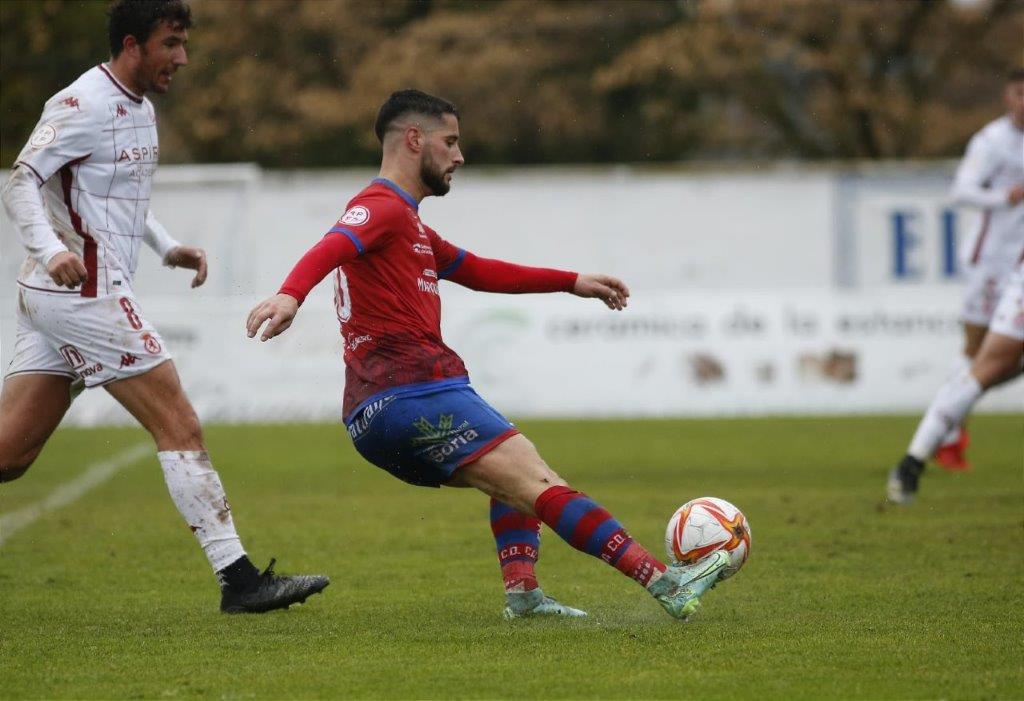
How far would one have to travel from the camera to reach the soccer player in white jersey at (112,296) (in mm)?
6227

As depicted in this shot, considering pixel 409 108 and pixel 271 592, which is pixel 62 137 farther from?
pixel 271 592

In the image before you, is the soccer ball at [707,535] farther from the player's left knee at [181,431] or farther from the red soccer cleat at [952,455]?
the red soccer cleat at [952,455]

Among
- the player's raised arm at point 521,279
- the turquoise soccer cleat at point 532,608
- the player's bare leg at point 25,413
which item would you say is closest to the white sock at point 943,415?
the player's raised arm at point 521,279

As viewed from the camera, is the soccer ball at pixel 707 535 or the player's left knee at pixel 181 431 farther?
the player's left knee at pixel 181 431

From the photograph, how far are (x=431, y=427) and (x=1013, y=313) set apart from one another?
15.6ft

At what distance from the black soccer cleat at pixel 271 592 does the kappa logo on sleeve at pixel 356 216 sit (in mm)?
1394

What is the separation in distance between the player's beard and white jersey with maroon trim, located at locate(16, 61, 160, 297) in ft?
3.44

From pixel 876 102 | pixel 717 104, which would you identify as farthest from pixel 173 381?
pixel 717 104

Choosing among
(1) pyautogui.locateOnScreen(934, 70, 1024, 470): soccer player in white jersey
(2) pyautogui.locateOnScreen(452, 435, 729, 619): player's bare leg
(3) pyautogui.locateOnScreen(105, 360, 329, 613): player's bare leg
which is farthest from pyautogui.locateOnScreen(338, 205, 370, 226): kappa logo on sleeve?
(1) pyautogui.locateOnScreen(934, 70, 1024, 470): soccer player in white jersey

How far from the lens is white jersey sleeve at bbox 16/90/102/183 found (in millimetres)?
6121

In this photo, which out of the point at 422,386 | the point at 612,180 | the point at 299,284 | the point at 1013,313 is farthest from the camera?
the point at 612,180

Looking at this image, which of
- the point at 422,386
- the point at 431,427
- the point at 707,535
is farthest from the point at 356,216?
the point at 707,535

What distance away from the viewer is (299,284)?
18.2ft

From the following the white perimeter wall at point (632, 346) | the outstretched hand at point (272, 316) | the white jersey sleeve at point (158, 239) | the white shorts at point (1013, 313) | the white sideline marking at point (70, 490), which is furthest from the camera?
the white perimeter wall at point (632, 346)
